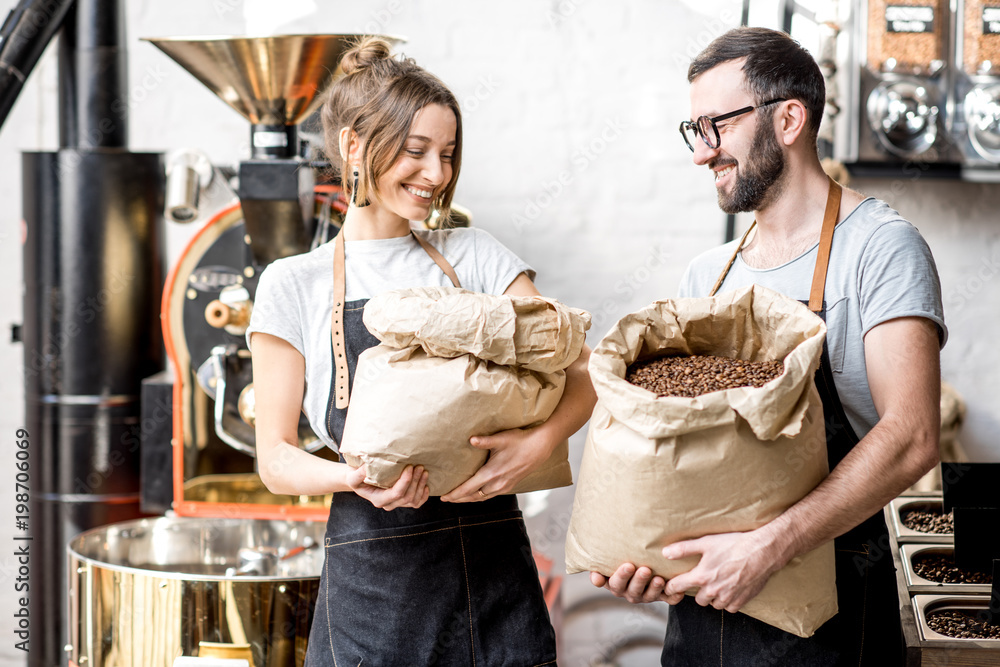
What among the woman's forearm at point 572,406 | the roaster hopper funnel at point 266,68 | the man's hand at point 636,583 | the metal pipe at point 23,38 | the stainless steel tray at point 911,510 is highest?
the metal pipe at point 23,38

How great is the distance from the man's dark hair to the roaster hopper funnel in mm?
855

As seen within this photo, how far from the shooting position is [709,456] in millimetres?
980

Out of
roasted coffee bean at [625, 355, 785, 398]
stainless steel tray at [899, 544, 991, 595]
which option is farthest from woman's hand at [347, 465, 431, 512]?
stainless steel tray at [899, 544, 991, 595]

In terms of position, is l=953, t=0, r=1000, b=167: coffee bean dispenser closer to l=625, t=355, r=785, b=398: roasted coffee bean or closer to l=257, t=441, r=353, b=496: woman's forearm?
l=625, t=355, r=785, b=398: roasted coffee bean

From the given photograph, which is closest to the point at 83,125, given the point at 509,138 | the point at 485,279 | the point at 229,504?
the point at 229,504

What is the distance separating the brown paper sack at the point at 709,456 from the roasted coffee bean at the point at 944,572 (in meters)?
0.54

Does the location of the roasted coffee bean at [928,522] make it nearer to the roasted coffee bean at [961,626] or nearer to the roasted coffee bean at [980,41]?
the roasted coffee bean at [961,626]

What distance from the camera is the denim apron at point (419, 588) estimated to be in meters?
1.29

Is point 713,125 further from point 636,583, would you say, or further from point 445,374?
point 636,583

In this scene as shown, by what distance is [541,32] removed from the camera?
2.65 meters

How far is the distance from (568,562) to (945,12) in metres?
2.00

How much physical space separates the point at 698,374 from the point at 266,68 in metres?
1.23

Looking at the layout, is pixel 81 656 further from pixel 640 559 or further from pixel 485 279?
pixel 640 559

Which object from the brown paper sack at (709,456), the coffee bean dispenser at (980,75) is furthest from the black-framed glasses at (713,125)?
the coffee bean dispenser at (980,75)
